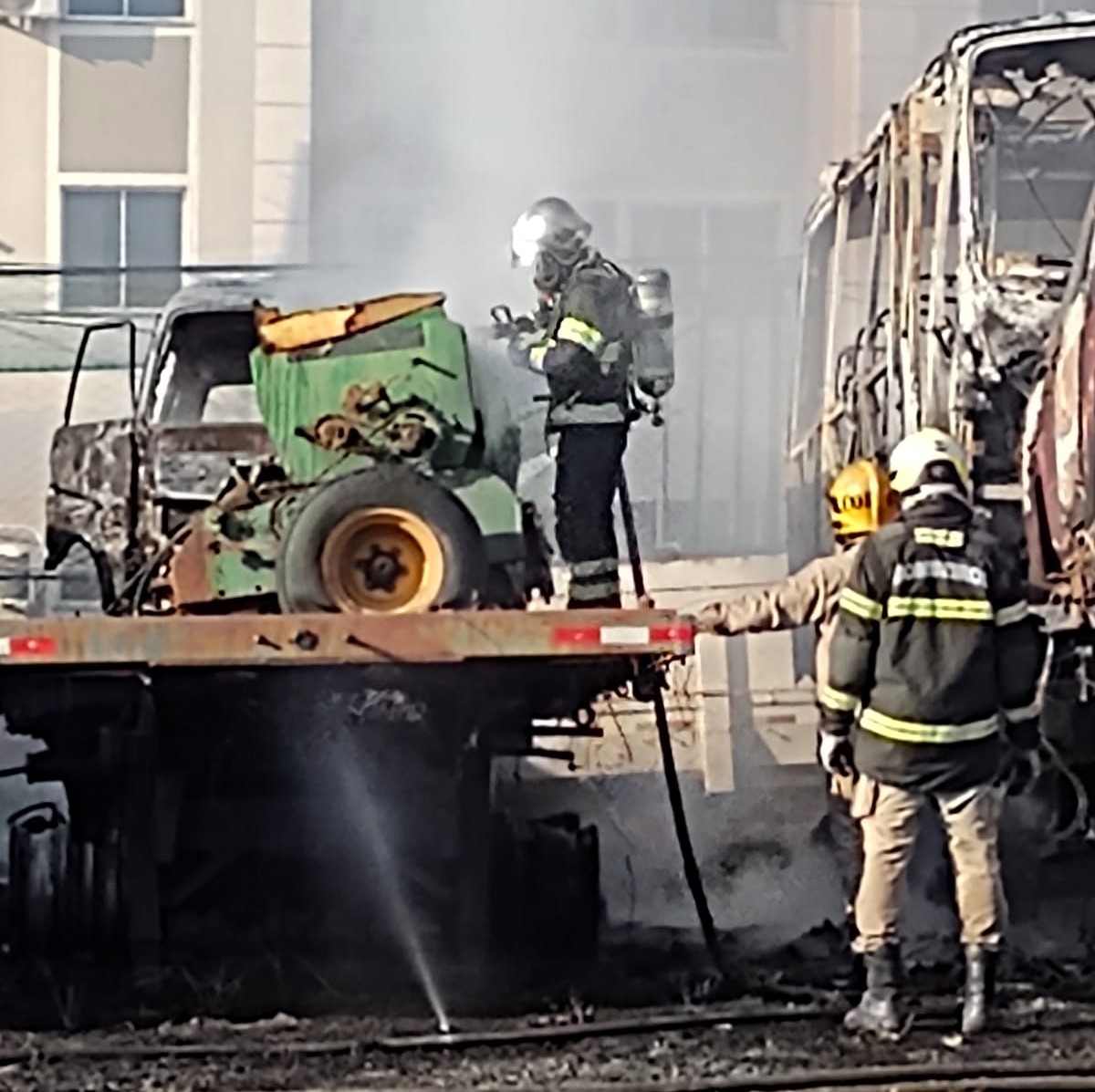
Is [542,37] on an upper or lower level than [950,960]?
upper

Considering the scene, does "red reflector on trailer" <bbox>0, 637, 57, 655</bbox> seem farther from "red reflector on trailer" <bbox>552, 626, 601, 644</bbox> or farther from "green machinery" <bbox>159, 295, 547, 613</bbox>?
"red reflector on trailer" <bbox>552, 626, 601, 644</bbox>

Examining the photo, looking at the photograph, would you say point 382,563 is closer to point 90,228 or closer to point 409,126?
point 409,126

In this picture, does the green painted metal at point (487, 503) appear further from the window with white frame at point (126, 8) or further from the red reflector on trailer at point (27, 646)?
the window with white frame at point (126, 8)

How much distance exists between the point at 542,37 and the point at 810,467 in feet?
23.4

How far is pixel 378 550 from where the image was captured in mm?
6945

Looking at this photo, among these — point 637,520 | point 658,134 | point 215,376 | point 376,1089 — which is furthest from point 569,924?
point 658,134

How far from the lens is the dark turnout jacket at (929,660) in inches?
255

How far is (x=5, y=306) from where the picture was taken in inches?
637

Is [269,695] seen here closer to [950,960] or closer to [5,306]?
[950,960]

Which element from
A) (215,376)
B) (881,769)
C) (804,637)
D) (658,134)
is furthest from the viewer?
(658,134)

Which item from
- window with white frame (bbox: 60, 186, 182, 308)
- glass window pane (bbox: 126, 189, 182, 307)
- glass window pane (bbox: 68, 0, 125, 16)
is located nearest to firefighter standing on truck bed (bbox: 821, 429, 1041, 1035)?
window with white frame (bbox: 60, 186, 182, 308)

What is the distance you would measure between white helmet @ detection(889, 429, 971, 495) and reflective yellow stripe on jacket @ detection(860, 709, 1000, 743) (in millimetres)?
656

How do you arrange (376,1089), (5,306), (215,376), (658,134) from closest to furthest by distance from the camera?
(376,1089), (215,376), (5,306), (658,134)

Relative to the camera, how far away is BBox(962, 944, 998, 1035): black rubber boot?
6.47 m
